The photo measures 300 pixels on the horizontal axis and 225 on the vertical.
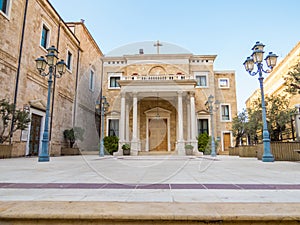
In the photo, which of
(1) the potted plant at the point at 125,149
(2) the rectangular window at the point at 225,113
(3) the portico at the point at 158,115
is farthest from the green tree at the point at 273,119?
(1) the potted plant at the point at 125,149

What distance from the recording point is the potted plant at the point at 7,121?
826 cm

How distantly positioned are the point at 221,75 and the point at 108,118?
33.4 ft

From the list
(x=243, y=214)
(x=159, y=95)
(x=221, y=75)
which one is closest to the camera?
(x=243, y=214)

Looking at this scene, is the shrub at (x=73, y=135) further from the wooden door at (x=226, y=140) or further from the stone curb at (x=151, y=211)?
the stone curb at (x=151, y=211)

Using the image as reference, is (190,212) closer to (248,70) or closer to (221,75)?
(248,70)

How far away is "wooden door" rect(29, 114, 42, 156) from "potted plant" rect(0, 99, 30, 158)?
1869 mm

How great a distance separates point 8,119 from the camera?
27.6ft

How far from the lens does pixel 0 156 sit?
807cm

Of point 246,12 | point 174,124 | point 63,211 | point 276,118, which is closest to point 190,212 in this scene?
point 63,211

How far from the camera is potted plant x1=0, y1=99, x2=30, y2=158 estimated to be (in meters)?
8.26

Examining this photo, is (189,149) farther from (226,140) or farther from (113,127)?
(113,127)

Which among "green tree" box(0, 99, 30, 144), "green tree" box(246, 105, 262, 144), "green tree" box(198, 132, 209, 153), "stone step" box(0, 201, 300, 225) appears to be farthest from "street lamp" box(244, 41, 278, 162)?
"green tree" box(0, 99, 30, 144)

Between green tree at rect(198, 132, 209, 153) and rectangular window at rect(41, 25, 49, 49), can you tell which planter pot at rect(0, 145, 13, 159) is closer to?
rectangular window at rect(41, 25, 49, 49)

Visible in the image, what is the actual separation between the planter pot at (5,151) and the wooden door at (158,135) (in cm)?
956
